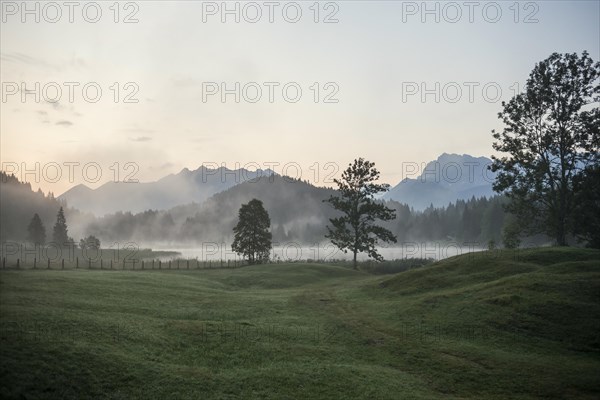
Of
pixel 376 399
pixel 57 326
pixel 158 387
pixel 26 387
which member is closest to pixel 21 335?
pixel 57 326

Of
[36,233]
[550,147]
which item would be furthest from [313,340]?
[36,233]

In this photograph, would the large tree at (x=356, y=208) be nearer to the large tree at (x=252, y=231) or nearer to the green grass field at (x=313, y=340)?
the large tree at (x=252, y=231)

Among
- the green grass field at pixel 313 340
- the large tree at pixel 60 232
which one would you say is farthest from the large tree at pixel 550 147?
the large tree at pixel 60 232

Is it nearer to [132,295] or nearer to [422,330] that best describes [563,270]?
[422,330]

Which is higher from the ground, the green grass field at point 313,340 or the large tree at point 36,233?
the large tree at point 36,233

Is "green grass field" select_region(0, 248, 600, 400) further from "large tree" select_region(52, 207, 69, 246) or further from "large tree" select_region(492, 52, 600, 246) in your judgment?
"large tree" select_region(52, 207, 69, 246)

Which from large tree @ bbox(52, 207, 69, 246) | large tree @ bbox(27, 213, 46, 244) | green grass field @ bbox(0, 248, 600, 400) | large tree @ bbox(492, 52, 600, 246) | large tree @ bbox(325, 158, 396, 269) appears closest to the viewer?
green grass field @ bbox(0, 248, 600, 400)

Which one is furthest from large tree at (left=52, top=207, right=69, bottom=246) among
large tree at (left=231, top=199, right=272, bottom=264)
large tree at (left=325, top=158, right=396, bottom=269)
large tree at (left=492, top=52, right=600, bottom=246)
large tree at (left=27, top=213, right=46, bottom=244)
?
large tree at (left=492, top=52, right=600, bottom=246)

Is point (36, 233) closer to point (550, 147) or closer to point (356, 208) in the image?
point (356, 208)

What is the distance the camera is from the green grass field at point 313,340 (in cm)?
1670

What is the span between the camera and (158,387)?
640 inches

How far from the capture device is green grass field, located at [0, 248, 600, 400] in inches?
658

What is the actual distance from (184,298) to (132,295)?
443 centimetres

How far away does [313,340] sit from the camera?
81.0 ft
